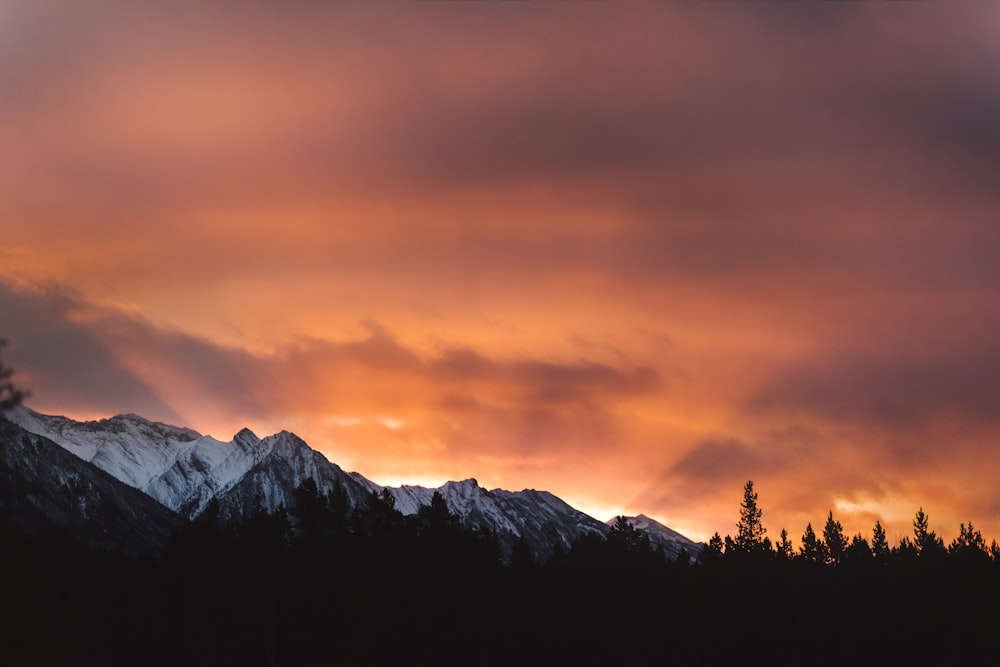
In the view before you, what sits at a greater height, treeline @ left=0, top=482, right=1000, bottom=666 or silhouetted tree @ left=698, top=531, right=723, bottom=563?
silhouetted tree @ left=698, top=531, right=723, bottom=563

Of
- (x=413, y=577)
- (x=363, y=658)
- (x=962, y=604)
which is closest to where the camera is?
(x=363, y=658)

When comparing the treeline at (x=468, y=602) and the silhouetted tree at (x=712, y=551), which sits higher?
the silhouetted tree at (x=712, y=551)

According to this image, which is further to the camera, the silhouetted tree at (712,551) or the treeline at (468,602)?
the silhouetted tree at (712,551)

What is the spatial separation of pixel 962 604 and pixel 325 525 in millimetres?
88821

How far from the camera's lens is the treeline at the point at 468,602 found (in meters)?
94.1

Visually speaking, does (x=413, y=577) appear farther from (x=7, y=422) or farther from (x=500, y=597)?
(x=7, y=422)

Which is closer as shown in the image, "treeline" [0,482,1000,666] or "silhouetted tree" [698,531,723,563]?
"treeline" [0,482,1000,666]

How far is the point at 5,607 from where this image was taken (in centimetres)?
3919

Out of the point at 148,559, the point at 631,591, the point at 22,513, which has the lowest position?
the point at 22,513

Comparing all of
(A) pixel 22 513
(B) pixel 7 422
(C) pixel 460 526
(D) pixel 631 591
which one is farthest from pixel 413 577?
(B) pixel 7 422

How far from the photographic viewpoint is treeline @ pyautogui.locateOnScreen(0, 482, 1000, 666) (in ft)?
309

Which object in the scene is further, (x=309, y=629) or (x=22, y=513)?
(x=309, y=629)

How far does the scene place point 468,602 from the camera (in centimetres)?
10638

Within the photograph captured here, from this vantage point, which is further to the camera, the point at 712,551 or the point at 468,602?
the point at 712,551
